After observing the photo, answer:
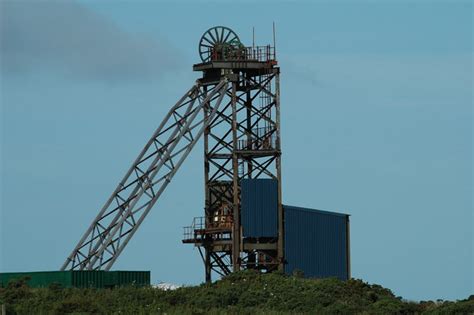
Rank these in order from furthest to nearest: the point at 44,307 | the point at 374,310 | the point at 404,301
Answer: the point at 404,301 < the point at 374,310 < the point at 44,307

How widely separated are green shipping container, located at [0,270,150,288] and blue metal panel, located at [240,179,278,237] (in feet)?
26.3

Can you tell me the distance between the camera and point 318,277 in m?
94.7

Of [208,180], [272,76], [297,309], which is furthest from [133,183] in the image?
[297,309]

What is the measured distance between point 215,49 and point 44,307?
28968 millimetres

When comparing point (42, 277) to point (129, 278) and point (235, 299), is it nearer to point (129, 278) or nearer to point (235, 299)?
point (129, 278)

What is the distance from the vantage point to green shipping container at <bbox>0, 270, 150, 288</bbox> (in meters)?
86.4

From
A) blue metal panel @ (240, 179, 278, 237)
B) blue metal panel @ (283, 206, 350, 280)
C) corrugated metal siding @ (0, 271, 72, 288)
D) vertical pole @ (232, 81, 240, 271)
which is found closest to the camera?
corrugated metal siding @ (0, 271, 72, 288)

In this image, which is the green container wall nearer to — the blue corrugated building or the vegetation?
the vegetation

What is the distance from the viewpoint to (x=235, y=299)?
7925 centimetres

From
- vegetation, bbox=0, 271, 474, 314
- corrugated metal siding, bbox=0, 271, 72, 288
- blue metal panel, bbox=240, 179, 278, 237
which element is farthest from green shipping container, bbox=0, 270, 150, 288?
blue metal panel, bbox=240, 179, 278, 237

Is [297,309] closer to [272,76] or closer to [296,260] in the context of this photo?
[296,260]

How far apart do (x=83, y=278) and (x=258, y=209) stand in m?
13.1

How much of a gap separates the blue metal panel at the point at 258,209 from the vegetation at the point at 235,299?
788 centimetres

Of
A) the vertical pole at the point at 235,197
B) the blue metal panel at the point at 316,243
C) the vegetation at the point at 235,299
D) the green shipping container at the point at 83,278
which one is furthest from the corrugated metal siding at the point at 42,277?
the blue metal panel at the point at 316,243
